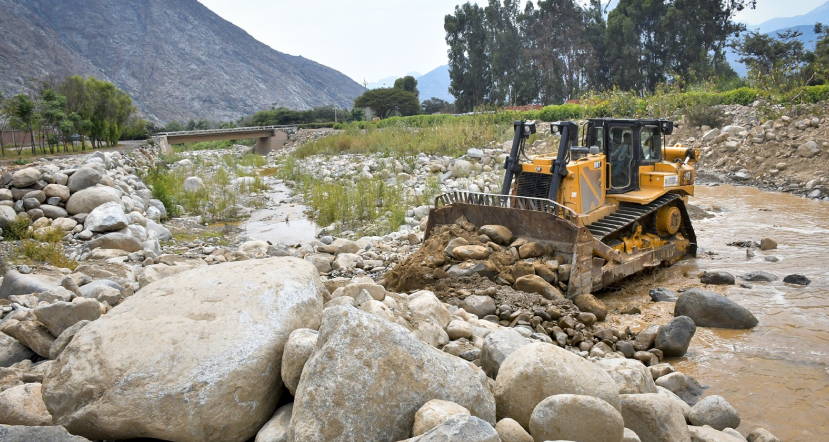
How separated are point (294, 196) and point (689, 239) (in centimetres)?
1127

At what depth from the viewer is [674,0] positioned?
145ft

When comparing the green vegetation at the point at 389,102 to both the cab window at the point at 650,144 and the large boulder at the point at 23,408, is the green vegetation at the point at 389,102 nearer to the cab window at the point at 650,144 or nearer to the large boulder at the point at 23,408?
the cab window at the point at 650,144

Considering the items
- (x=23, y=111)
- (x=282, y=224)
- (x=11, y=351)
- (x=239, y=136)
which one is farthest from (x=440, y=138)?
(x=239, y=136)

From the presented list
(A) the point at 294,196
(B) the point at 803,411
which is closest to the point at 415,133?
(A) the point at 294,196

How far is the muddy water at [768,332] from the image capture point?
15.8ft

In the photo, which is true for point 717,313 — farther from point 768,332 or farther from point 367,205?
point 367,205

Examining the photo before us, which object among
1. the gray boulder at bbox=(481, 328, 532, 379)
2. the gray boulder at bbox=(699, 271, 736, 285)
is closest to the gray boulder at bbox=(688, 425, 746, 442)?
the gray boulder at bbox=(481, 328, 532, 379)

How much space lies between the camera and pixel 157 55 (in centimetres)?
13662

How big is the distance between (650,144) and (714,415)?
5790mm

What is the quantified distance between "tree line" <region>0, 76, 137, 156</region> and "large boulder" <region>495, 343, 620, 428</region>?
20.4 metres

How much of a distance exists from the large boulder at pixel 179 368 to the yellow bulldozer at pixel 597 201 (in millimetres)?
4430

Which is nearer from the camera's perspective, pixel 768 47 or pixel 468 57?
pixel 768 47

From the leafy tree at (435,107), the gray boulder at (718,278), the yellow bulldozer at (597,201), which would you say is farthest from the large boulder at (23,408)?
the leafy tree at (435,107)

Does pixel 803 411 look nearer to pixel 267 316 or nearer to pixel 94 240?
pixel 267 316
